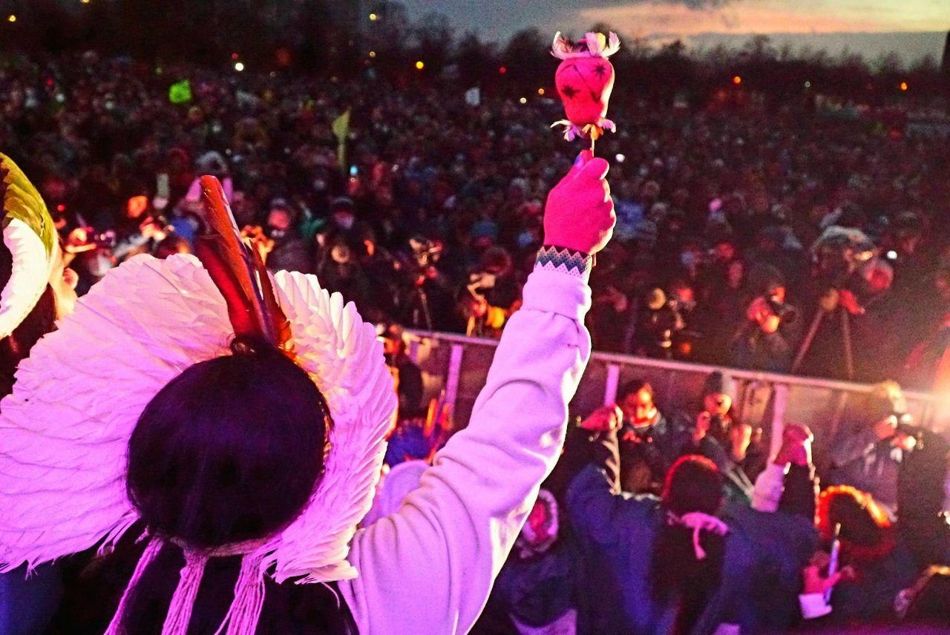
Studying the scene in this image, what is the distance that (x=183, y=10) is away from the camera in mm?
22219

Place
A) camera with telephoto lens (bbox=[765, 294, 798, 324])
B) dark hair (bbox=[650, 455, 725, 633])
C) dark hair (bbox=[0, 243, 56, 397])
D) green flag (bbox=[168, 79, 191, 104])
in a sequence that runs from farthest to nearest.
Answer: green flag (bbox=[168, 79, 191, 104])
camera with telephoto lens (bbox=[765, 294, 798, 324])
dark hair (bbox=[650, 455, 725, 633])
dark hair (bbox=[0, 243, 56, 397])

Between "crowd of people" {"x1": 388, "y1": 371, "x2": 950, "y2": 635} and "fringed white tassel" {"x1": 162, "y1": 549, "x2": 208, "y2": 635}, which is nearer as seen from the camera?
"fringed white tassel" {"x1": 162, "y1": 549, "x2": 208, "y2": 635}

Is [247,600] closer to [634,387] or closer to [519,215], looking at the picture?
[634,387]

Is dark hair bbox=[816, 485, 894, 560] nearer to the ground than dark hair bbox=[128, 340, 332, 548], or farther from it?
nearer to the ground

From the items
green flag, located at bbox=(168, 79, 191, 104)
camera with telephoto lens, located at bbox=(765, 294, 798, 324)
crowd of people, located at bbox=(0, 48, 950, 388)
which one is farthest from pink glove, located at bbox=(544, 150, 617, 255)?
green flag, located at bbox=(168, 79, 191, 104)

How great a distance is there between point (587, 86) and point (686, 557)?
240 centimetres

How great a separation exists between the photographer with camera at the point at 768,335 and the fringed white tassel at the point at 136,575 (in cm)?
386

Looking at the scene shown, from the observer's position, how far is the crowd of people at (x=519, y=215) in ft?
15.4

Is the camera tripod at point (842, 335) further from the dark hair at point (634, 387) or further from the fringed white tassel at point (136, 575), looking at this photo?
the fringed white tassel at point (136, 575)

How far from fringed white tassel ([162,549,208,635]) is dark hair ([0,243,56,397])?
0.46m

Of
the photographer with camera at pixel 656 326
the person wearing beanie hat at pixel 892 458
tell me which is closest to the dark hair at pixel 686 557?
the person wearing beanie hat at pixel 892 458

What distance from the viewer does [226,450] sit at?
78cm

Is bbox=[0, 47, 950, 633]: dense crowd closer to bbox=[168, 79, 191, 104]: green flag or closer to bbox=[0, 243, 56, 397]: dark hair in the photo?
bbox=[168, 79, 191, 104]: green flag

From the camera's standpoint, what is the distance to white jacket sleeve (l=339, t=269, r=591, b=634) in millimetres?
→ 848
